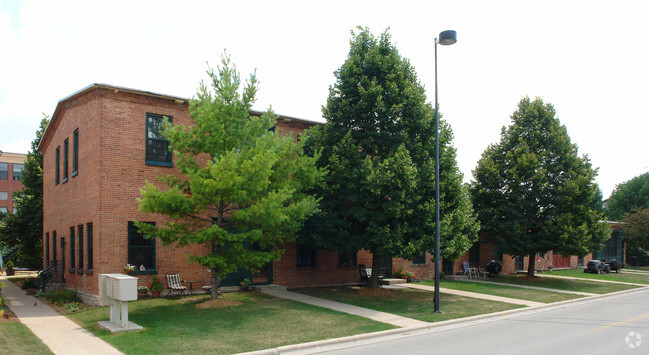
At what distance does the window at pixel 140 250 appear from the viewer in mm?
17109

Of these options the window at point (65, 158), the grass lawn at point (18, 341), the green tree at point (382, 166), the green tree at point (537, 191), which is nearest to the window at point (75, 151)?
the window at point (65, 158)

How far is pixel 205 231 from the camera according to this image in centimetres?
1342

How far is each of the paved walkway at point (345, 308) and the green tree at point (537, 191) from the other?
13402 millimetres

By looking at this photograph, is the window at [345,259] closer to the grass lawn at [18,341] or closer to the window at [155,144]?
the window at [155,144]

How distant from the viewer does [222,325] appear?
12.3m

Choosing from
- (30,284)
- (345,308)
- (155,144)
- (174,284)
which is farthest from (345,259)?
(30,284)

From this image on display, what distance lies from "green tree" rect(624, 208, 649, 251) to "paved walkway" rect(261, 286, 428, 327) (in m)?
36.1

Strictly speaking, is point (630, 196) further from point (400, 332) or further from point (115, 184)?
point (115, 184)

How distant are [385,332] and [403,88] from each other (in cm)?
1008

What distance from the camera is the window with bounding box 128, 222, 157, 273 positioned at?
17109 millimetres

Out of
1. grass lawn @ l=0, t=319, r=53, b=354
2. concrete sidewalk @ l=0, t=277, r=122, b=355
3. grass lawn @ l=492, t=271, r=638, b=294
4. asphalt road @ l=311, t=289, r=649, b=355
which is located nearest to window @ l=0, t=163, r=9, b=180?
concrete sidewalk @ l=0, t=277, r=122, b=355

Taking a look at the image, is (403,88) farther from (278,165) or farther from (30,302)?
(30,302)

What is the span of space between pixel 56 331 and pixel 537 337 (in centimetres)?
1236

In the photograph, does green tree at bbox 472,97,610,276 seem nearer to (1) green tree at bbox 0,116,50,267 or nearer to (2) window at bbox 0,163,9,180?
(1) green tree at bbox 0,116,50,267
